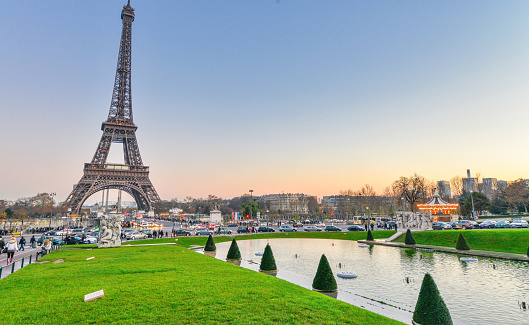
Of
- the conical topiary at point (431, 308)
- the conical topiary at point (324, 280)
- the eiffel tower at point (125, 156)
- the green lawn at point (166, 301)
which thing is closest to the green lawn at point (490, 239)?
the conical topiary at point (324, 280)

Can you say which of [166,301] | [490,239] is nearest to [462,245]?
[490,239]

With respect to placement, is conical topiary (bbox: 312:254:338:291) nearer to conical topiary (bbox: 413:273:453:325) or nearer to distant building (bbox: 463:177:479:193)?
conical topiary (bbox: 413:273:453:325)

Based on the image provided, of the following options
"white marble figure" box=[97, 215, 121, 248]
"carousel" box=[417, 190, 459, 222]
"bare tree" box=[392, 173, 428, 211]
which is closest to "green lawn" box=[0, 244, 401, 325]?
"white marble figure" box=[97, 215, 121, 248]

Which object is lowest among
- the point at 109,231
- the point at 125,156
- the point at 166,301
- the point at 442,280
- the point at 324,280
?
the point at 442,280

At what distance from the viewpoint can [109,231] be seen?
31.9 meters

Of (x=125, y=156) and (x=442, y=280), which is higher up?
(x=125, y=156)

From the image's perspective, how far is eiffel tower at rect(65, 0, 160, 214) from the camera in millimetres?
85225

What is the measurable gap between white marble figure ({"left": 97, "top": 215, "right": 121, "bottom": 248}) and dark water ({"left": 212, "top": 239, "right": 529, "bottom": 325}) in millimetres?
15621

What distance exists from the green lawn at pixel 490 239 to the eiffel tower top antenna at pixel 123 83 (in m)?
88.4

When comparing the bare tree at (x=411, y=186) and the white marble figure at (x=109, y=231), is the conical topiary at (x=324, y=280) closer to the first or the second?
the white marble figure at (x=109, y=231)

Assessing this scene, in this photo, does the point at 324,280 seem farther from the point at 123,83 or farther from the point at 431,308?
the point at 123,83

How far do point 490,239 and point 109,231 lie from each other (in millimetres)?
40435

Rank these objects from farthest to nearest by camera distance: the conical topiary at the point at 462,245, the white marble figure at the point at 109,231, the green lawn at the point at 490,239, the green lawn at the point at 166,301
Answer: the white marble figure at the point at 109,231 < the conical topiary at the point at 462,245 < the green lawn at the point at 490,239 < the green lawn at the point at 166,301

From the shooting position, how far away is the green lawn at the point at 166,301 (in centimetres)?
865
